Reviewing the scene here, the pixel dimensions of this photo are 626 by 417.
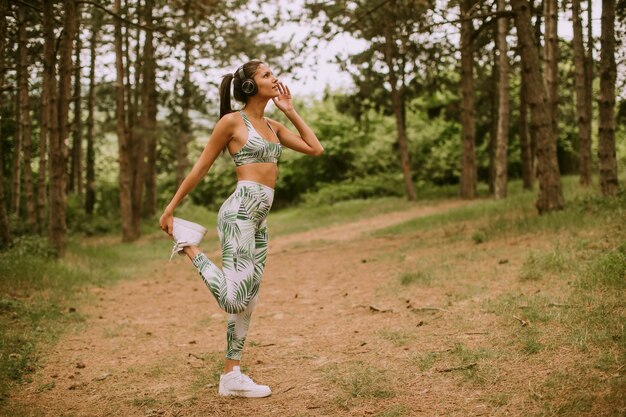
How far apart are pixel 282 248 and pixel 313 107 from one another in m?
21.8

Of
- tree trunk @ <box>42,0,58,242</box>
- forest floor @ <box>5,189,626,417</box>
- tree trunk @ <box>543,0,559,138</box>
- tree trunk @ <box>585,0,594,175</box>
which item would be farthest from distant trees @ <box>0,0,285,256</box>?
tree trunk @ <box>585,0,594,175</box>

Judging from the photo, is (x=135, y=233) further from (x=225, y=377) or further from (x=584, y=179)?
(x=225, y=377)

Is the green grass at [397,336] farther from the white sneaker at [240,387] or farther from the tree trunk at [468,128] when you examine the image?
the tree trunk at [468,128]

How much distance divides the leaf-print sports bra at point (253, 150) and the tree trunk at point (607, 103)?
949 cm

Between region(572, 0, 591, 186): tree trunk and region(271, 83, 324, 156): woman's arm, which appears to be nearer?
region(271, 83, 324, 156): woman's arm

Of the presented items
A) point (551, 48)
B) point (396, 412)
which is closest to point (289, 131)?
point (396, 412)

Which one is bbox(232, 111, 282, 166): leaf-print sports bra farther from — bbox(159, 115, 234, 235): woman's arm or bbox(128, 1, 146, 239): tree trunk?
bbox(128, 1, 146, 239): tree trunk

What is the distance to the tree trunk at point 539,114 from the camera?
1120 cm

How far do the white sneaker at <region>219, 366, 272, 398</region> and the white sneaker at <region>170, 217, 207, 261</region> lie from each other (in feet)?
3.39

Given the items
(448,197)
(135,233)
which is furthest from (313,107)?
(135,233)

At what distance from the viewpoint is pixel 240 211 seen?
14.2 feet

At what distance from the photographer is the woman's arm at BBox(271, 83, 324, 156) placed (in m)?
4.76

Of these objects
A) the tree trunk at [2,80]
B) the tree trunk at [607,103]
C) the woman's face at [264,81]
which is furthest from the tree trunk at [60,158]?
the tree trunk at [607,103]

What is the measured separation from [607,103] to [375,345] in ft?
29.1
